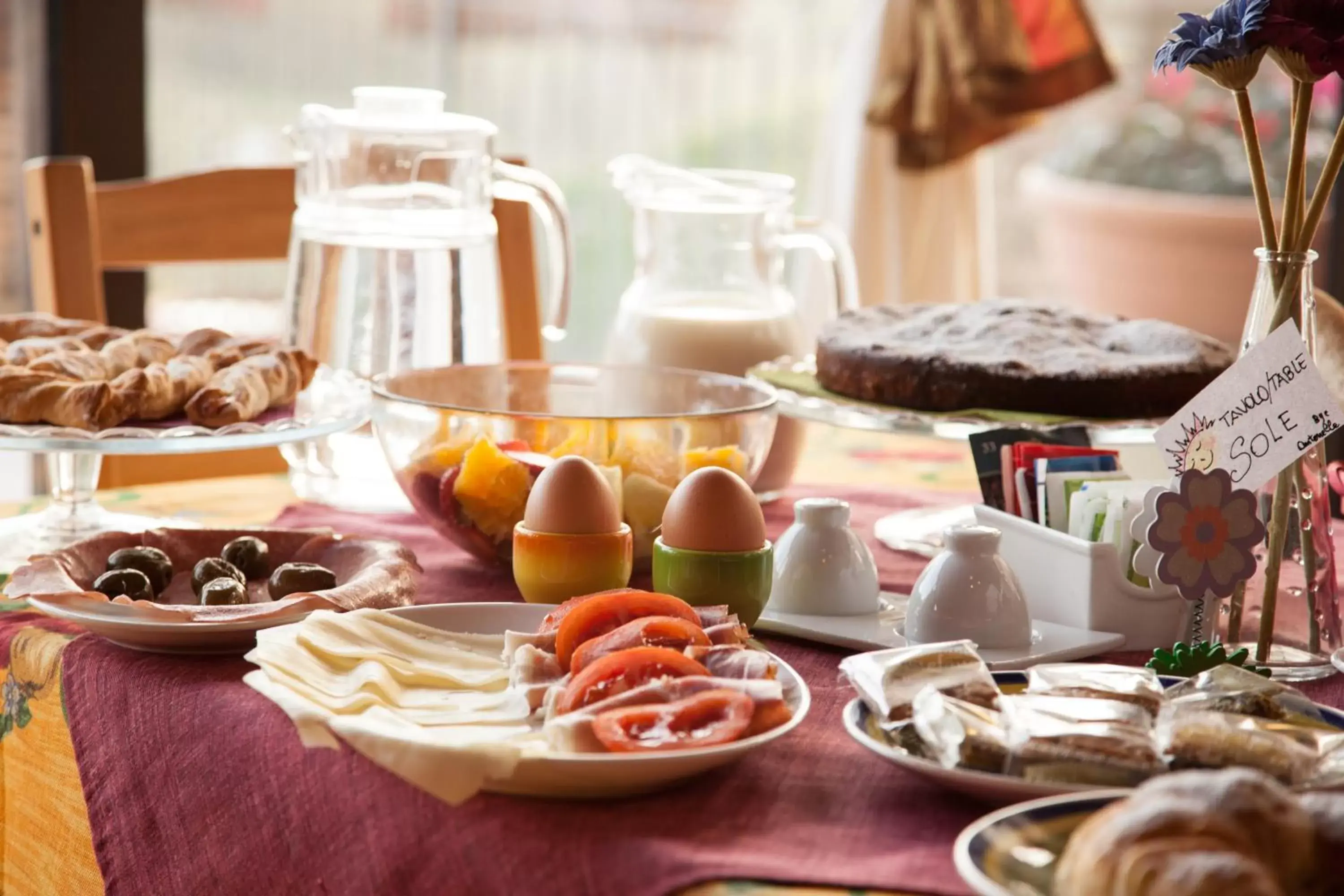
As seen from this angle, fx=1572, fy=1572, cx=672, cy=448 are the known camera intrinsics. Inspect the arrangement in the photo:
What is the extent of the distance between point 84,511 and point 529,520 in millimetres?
465

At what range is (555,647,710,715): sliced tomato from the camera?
0.72 metres

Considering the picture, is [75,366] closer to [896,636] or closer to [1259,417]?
[896,636]

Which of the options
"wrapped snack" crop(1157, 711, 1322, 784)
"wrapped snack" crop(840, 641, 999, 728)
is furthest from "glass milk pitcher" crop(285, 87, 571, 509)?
"wrapped snack" crop(1157, 711, 1322, 784)

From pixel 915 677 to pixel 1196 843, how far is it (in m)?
0.22

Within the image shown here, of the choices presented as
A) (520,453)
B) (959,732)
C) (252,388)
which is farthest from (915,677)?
(252,388)

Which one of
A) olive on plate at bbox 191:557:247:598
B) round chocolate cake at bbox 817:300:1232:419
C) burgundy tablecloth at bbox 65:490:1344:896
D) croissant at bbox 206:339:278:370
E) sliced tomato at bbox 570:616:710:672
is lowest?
burgundy tablecloth at bbox 65:490:1344:896

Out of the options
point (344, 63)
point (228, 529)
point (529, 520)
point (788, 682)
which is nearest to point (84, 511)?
point (228, 529)

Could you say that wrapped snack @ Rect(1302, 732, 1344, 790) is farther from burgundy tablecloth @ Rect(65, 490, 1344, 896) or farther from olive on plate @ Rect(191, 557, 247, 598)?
olive on plate @ Rect(191, 557, 247, 598)

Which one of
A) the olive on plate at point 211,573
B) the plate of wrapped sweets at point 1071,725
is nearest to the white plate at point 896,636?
the plate of wrapped sweets at point 1071,725

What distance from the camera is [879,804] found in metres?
0.70

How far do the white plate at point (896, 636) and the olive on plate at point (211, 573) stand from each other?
12.7 inches

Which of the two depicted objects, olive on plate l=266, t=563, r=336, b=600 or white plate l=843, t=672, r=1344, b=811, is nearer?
white plate l=843, t=672, r=1344, b=811

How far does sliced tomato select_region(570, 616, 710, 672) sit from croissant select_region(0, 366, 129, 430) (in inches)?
19.0

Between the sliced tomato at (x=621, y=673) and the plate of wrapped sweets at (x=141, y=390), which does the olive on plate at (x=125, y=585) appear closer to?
the plate of wrapped sweets at (x=141, y=390)
